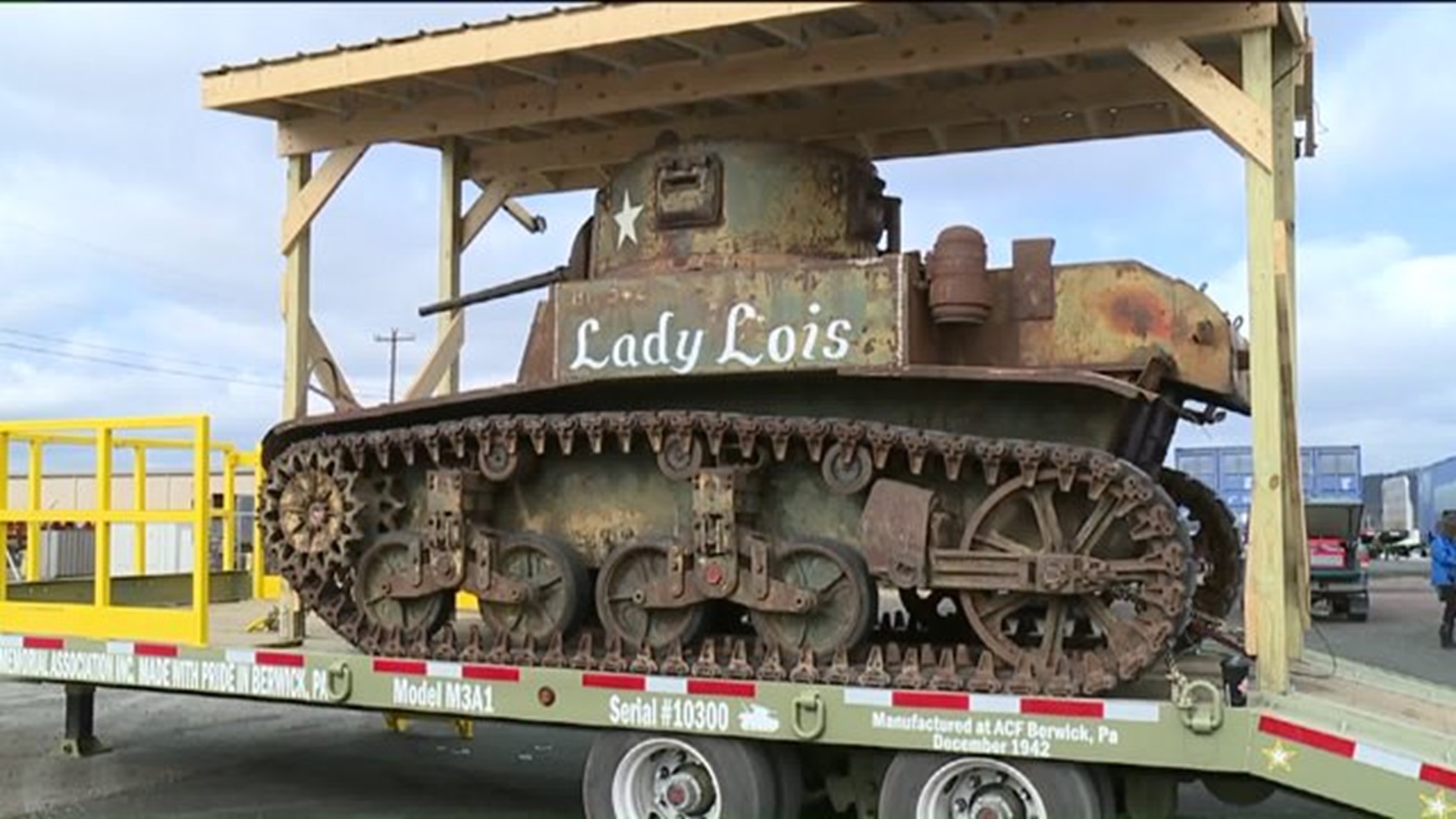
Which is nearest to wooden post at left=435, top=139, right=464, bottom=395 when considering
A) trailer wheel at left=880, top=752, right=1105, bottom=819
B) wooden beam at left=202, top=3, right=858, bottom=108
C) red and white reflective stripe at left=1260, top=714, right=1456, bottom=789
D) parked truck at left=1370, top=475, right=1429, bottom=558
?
wooden beam at left=202, top=3, right=858, bottom=108

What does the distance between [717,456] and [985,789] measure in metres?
2.18

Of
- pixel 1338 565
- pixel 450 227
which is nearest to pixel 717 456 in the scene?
pixel 450 227

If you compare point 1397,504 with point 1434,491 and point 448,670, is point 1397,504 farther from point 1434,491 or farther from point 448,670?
point 448,670

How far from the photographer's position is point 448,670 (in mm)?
7898

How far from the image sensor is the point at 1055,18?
23.8 feet

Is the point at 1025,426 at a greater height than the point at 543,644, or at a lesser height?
greater

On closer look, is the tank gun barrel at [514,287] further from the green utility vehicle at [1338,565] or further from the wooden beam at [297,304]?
the green utility vehicle at [1338,565]

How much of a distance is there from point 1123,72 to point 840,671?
176 inches

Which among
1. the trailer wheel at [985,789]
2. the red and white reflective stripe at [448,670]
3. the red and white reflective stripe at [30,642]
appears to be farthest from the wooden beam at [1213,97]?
the red and white reflective stripe at [30,642]

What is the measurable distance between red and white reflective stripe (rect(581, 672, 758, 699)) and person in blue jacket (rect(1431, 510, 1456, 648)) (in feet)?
51.2

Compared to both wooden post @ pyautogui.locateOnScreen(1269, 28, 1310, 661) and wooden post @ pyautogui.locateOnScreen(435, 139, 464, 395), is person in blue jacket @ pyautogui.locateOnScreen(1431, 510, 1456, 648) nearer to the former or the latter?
wooden post @ pyautogui.locateOnScreen(1269, 28, 1310, 661)

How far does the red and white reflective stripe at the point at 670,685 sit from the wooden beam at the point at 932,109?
13.2ft

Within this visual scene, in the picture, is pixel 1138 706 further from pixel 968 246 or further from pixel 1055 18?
pixel 1055 18

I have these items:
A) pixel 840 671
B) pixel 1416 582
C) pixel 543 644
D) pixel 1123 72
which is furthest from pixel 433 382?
pixel 1416 582
